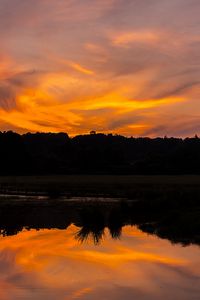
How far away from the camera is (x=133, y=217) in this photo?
28.0 meters

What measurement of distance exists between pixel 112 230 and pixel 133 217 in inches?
211

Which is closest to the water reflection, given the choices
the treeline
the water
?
the water

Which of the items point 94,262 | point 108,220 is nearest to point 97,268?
point 94,262

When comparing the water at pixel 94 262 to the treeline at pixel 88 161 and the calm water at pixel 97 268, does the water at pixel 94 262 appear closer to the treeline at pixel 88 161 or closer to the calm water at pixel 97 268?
the calm water at pixel 97 268

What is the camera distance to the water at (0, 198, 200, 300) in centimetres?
1205

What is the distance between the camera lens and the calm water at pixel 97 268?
11.9 m

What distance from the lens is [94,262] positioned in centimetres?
1598

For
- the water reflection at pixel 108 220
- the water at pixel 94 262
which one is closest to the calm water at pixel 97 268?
the water at pixel 94 262

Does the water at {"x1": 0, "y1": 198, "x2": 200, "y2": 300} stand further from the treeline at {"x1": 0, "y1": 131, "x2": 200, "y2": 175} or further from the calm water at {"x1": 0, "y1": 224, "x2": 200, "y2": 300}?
the treeline at {"x1": 0, "y1": 131, "x2": 200, "y2": 175}

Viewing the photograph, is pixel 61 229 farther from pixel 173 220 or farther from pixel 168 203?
pixel 168 203

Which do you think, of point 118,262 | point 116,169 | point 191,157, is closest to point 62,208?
point 118,262

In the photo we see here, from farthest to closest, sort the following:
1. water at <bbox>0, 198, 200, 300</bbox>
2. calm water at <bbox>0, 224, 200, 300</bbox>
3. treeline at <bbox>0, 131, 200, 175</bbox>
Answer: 1. treeline at <bbox>0, 131, 200, 175</bbox>
2. water at <bbox>0, 198, 200, 300</bbox>
3. calm water at <bbox>0, 224, 200, 300</bbox>

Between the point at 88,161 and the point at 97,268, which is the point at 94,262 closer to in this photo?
the point at 97,268

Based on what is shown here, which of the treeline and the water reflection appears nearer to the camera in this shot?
the water reflection
